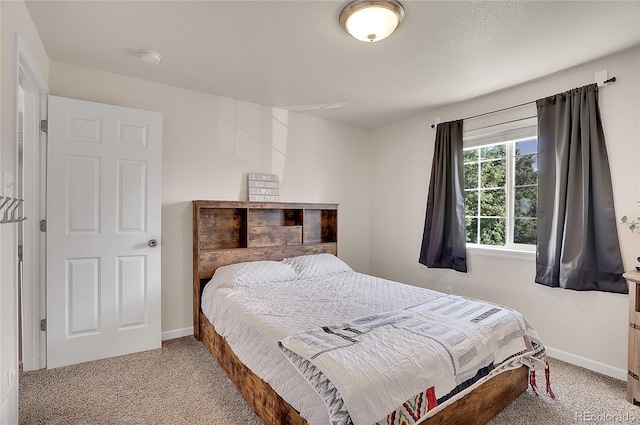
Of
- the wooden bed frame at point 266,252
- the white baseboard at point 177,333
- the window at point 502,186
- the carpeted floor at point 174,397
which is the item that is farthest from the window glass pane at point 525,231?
the white baseboard at point 177,333

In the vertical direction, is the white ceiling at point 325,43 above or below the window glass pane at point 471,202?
above

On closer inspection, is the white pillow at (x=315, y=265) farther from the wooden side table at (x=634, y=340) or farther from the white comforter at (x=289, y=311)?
the wooden side table at (x=634, y=340)

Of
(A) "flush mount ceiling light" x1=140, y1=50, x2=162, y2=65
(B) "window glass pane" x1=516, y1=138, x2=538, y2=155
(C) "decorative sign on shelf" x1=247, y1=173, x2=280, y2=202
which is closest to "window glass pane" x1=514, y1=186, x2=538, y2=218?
(B) "window glass pane" x1=516, y1=138, x2=538, y2=155

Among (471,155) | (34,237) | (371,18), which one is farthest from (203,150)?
(471,155)

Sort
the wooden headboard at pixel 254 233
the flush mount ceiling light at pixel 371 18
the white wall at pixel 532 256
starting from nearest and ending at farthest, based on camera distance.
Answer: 1. the flush mount ceiling light at pixel 371 18
2. the white wall at pixel 532 256
3. the wooden headboard at pixel 254 233

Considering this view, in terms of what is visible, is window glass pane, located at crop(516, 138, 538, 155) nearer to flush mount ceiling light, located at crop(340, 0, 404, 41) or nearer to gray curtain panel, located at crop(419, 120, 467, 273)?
gray curtain panel, located at crop(419, 120, 467, 273)

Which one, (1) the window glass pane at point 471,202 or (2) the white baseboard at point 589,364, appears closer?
(2) the white baseboard at point 589,364

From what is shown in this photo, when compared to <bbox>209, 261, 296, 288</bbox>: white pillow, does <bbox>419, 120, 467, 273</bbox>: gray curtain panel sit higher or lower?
higher

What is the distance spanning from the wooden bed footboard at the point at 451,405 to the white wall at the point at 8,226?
1.14 metres

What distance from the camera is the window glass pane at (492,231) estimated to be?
315cm

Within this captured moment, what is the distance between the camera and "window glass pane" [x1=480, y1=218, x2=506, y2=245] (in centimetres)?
315

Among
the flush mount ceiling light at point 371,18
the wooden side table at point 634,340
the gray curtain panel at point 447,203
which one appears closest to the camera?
the flush mount ceiling light at point 371,18

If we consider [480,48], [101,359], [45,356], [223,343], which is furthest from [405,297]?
[45,356]

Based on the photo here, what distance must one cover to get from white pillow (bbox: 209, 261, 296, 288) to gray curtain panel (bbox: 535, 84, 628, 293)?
90.6 inches
